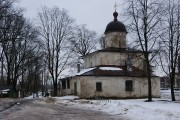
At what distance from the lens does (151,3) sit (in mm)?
33625

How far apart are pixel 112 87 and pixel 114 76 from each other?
1.43 metres

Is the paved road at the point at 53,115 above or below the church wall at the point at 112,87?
below

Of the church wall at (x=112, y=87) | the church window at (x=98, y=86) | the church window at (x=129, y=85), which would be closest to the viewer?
the church wall at (x=112, y=87)

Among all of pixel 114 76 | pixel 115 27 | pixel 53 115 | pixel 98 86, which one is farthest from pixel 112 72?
pixel 53 115

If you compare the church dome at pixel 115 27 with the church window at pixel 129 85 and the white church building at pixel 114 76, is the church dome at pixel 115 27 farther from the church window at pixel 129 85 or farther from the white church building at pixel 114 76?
the church window at pixel 129 85

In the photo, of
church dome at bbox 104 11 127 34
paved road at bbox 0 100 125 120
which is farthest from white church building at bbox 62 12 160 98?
paved road at bbox 0 100 125 120

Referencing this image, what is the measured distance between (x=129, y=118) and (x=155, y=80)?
92.6 ft

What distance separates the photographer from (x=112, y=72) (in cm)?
4447

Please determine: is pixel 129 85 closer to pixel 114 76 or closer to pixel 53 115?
pixel 114 76

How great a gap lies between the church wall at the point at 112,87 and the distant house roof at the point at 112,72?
0.51 metres

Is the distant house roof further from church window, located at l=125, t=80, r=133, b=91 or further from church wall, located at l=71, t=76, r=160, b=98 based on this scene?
church window, located at l=125, t=80, r=133, b=91

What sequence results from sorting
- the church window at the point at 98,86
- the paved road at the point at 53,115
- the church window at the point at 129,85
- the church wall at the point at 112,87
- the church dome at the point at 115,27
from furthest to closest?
the church dome at the point at 115,27 < the church window at the point at 129,85 < the church window at the point at 98,86 < the church wall at the point at 112,87 < the paved road at the point at 53,115

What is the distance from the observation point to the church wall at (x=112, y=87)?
43000mm

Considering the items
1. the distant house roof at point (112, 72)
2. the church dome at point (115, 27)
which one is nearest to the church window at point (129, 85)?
the distant house roof at point (112, 72)
